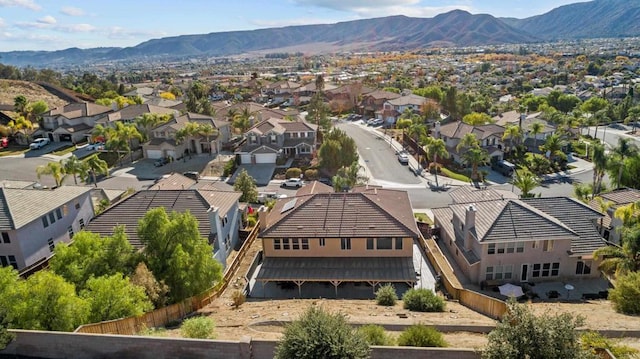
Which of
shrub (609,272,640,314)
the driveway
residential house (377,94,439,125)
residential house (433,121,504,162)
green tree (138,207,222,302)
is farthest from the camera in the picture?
residential house (377,94,439,125)

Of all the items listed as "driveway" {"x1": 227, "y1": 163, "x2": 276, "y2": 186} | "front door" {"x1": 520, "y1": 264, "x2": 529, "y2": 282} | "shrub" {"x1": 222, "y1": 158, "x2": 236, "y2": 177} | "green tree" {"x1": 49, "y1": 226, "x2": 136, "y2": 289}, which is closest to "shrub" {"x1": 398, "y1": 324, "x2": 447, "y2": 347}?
"green tree" {"x1": 49, "y1": 226, "x2": 136, "y2": 289}

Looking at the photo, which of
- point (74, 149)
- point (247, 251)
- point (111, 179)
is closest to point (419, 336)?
point (247, 251)

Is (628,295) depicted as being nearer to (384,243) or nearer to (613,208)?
(613,208)

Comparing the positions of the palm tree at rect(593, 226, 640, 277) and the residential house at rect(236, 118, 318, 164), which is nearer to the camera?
the palm tree at rect(593, 226, 640, 277)

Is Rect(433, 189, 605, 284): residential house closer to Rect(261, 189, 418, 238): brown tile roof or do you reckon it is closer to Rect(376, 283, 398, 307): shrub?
Rect(261, 189, 418, 238): brown tile roof

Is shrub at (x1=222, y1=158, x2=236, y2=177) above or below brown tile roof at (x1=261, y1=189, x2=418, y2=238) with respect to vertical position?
below

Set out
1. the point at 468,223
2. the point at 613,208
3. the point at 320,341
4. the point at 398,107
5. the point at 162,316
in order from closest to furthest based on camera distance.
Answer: the point at 320,341, the point at 162,316, the point at 468,223, the point at 613,208, the point at 398,107

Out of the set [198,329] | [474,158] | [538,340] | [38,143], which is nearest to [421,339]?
[538,340]
